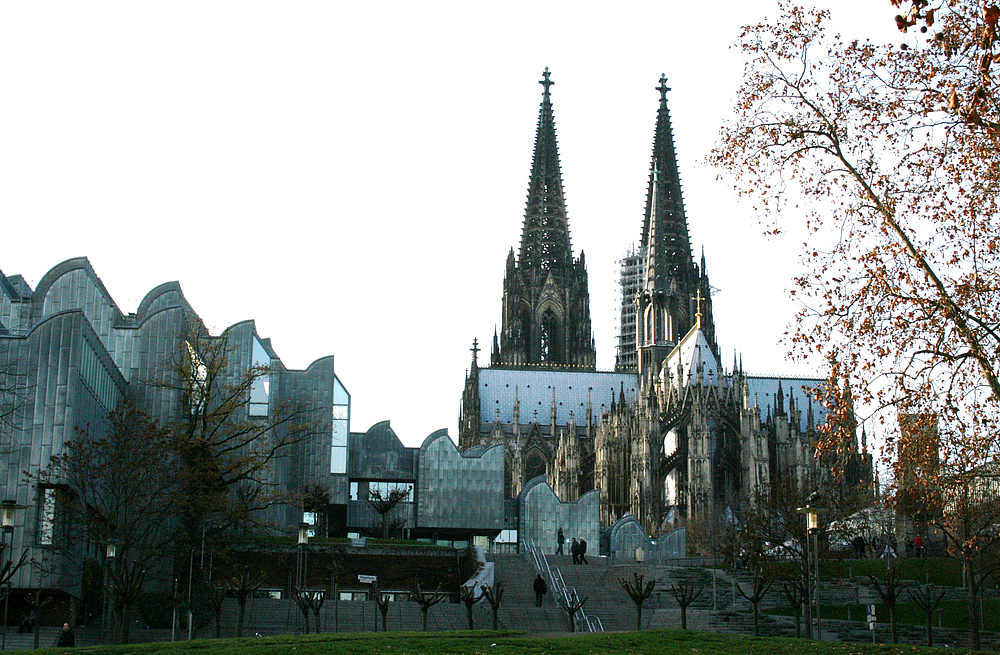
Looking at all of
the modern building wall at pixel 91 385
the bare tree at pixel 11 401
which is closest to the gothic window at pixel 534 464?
the modern building wall at pixel 91 385

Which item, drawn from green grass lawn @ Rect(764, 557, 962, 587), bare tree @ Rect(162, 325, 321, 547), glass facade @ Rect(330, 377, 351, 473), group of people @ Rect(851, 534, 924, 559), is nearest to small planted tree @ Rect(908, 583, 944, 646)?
green grass lawn @ Rect(764, 557, 962, 587)

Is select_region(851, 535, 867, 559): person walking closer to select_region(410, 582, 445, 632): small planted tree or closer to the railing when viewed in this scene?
the railing

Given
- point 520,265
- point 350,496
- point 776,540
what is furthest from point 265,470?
point 520,265

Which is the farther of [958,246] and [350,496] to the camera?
[350,496]

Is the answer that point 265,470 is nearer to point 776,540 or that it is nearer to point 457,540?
point 457,540

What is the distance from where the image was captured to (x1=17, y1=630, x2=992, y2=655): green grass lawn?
765 inches

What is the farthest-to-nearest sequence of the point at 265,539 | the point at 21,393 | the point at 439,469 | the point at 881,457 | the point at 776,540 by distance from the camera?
the point at 439,469 < the point at 265,539 < the point at 776,540 < the point at 21,393 < the point at 881,457

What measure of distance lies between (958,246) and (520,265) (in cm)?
9379

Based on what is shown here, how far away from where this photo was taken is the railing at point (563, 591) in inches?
1177

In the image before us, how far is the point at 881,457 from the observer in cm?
1653

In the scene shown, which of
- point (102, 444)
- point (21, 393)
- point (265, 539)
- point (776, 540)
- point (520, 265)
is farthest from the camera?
point (520, 265)

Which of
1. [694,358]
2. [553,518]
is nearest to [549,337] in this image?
[694,358]

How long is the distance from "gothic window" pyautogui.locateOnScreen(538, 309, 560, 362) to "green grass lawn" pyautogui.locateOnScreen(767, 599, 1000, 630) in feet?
239

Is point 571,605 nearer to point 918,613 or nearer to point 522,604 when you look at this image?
point 522,604
